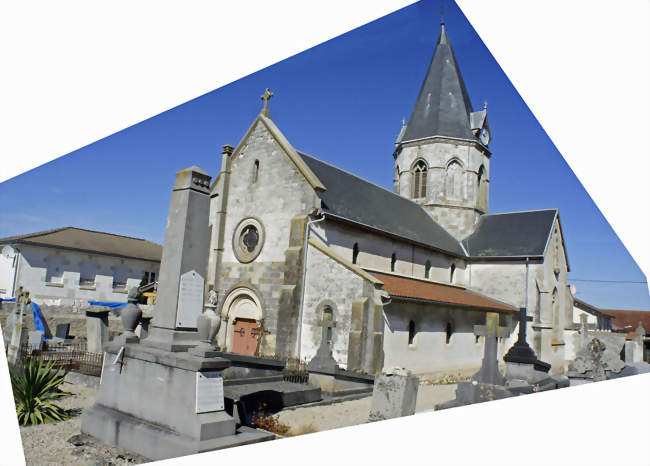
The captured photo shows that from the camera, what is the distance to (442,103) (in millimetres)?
31266

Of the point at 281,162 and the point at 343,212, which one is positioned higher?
the point at 281,162

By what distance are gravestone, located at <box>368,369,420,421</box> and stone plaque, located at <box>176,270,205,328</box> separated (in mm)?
4547

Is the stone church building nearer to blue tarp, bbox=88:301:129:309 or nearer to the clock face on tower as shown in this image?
the clock face on tower

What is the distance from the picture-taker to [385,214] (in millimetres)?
23188

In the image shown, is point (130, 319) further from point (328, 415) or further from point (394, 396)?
point (394, 396)

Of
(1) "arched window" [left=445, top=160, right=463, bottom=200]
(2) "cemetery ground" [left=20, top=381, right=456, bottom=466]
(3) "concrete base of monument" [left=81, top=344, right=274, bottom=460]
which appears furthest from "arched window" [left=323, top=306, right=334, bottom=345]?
(1) "arched window" [left=445, top=160, right=463, bottom=200]

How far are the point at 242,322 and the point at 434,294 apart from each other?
853cm

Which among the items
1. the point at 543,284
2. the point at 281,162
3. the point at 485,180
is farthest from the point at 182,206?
the point at 485,180

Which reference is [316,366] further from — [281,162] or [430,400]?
[281,162]

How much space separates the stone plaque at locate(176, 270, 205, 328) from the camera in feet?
26.2

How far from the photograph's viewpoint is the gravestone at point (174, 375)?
6.84 meters

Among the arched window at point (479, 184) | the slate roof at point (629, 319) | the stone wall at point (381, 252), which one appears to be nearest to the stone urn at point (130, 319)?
the stone wall at point (381, 252)

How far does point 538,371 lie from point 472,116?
2026cm

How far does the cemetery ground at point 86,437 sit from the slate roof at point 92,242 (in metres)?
5.98
